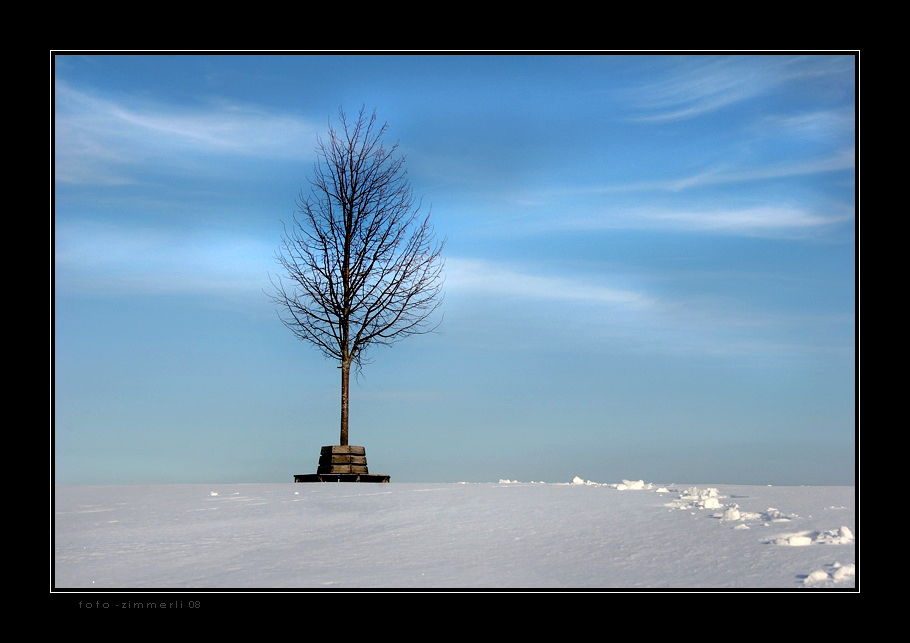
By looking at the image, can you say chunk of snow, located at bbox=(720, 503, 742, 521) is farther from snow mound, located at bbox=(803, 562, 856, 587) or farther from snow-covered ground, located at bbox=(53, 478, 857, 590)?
snow mound, located at bbox=(803, 562, 856, 587)

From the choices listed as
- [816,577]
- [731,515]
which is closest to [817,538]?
[731,515]

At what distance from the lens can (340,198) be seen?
51.8ft

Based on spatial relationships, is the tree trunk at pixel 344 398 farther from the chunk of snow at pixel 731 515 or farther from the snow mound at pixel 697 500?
the chunk of snow at pixel 731 515

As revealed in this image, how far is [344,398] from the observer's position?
14461 mm

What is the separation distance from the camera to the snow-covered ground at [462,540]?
18.4 feet

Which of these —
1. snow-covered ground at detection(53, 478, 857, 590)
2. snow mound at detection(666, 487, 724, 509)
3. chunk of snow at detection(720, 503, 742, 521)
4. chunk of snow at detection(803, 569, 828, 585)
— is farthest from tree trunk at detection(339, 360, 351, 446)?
chunk of snow at detection(803, 569, 828, 585)

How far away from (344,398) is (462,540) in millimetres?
7813

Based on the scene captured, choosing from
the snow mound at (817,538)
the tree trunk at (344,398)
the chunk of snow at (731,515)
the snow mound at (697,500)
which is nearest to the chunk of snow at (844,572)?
the snow mound at (817,538)

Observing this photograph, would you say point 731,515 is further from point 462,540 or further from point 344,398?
point 344,398

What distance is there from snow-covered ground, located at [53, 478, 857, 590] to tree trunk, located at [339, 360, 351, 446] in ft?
12.1

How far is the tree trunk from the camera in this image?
46.6ft
